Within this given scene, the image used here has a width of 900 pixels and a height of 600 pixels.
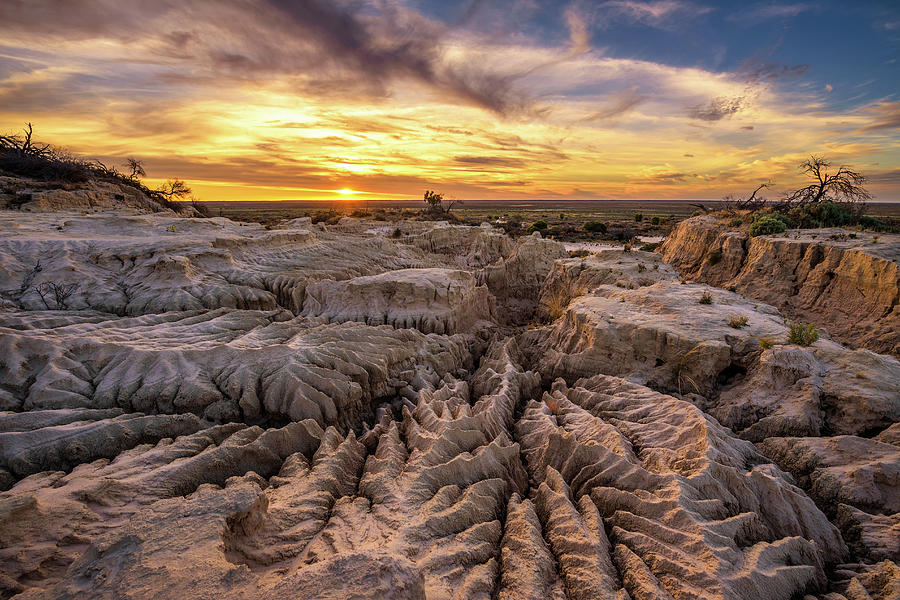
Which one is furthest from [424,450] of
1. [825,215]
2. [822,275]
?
[825,215]

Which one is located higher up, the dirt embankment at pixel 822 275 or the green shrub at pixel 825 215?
the green shrub at pixel 825 215

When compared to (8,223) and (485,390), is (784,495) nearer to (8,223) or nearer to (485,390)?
(485,390)

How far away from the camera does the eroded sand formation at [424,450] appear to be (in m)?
4.07

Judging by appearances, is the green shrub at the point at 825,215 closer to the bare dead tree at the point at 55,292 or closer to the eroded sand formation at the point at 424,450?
the eroded sand formation at the point at 424,450

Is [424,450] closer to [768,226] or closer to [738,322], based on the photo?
[738,322]

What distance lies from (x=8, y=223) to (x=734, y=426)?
2615cm

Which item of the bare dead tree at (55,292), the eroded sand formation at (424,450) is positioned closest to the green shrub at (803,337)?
the eroded sand formation at (424,450)

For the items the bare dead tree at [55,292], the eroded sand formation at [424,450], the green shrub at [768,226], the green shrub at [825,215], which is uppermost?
the green shrub at [825,215]

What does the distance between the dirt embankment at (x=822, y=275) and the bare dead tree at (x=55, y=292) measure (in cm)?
2485

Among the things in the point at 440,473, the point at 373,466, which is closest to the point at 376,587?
the point at 440,473

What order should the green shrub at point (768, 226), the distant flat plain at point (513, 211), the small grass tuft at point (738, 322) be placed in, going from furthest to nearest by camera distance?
the distant flat plain at point (513, 211) < the green shrub at point (768, 226) < the small grass tuft at point (738, 322)

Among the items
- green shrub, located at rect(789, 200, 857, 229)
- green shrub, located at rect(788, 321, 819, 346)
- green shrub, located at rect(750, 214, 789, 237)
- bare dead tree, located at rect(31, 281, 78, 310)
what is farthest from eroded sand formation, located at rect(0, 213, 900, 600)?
green shrub, located at rect(789, 200, 857, 229)

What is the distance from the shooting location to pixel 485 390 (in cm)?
969

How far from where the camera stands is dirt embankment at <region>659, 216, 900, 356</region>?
12180mm
